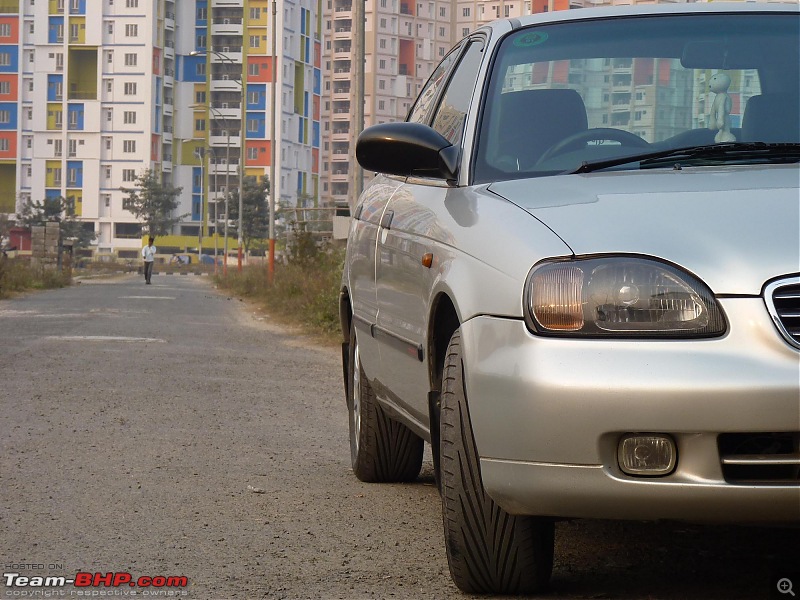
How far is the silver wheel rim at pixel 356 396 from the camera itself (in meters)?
6.16

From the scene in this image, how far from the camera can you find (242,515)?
5297 mm

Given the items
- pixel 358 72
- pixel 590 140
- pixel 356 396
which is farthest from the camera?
pixel 358 72

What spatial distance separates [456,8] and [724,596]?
15116 centimetres

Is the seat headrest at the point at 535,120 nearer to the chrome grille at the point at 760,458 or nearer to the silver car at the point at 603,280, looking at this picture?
the silver car at the point at 603,280

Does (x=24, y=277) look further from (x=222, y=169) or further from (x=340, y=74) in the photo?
(x=340, y=74)

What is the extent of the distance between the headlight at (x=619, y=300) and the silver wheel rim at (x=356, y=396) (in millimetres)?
2644

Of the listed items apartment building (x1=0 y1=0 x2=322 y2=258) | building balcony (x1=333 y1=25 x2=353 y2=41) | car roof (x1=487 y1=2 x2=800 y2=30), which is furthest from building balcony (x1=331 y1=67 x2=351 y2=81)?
car roof (x1=487 y1=2 x2=800 y2=30)

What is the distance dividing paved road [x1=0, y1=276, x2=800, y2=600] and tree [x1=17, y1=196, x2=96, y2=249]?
106 metres

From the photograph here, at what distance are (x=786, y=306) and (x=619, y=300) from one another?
1.30 feet

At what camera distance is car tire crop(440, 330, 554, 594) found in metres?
3.77

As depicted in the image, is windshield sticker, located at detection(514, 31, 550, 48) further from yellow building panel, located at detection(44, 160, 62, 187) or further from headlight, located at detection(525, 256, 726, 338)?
yellow building panel, located at detection(44, 160, 62, 187)

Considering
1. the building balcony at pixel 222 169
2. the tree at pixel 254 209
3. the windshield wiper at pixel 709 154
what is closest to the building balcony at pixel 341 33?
the building balcony at pixel 222 169

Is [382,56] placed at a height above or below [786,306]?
above

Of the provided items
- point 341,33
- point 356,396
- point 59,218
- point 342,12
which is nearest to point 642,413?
point 356,396
